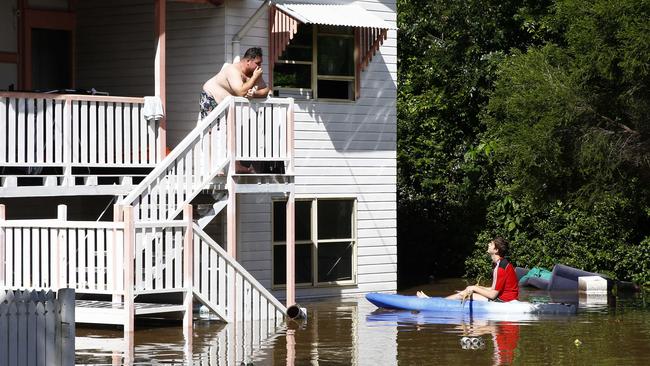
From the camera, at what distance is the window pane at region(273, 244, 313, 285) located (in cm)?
2728

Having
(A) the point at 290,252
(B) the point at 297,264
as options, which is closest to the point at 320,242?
(B) the point at 297,264

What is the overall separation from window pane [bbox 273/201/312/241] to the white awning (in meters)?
3.40

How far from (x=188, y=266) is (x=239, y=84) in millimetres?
3546

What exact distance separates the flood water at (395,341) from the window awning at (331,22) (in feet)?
16.6

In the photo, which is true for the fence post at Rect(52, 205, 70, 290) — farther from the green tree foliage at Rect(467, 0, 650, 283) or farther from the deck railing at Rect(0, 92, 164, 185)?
the green tree foliage at Rect(467, 0, 650, 283)

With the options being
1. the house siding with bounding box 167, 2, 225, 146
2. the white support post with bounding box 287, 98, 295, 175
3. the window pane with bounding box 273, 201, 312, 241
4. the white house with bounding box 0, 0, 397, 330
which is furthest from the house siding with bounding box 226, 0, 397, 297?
the white support post with bounding box 287, 98, 295, 175

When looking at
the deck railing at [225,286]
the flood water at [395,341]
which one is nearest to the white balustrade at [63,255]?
the flood water at [395,341]

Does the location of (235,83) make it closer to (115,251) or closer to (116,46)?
(115,251)

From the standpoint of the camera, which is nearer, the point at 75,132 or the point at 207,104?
the point at 75,132

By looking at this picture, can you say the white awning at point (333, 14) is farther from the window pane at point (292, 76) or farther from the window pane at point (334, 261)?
the window pane at point (334, 261)

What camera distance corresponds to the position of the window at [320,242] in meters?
27.4

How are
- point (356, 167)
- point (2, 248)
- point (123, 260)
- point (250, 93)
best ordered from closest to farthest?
point (123, 260) → point (2, 248) → point (250, 93) → point (356, 167)

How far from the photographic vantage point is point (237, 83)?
23.8 meters

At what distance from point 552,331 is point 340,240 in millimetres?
→ 7341
